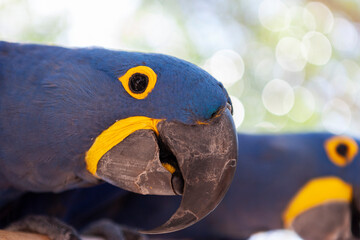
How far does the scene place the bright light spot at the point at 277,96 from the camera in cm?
402

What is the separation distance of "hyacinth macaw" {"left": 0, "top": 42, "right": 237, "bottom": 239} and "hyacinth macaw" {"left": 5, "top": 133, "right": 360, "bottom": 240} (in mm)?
470

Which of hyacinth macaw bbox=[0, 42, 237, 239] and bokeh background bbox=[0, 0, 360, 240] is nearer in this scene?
hyacinth macaw bbox=[0, 42, 237, 239]

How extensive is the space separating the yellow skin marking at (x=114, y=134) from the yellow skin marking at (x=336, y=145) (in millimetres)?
1082

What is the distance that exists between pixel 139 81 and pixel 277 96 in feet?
10.2

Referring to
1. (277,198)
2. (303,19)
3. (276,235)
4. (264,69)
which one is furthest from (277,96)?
(277,198)

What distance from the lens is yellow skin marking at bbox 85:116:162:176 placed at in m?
1.16

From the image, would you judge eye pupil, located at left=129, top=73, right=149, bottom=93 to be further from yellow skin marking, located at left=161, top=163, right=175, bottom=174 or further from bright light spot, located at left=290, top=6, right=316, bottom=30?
bright light spot, located at left=290, top=6, right=316, bottom=30

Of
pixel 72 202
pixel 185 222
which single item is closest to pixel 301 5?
pixel 72 202

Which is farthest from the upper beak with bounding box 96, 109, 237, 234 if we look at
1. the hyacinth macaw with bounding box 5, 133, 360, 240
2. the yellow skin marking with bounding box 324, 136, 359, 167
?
the yellow skin marking with bounding box 324, 136, 359, 167

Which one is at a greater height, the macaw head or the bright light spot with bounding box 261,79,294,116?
the bright light spot with bounding box 261,79,294,116

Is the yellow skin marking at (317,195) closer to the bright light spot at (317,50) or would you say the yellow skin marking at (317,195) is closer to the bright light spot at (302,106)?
the bright light spot at (302,106)

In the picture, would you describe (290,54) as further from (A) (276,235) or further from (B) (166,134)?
(B) (166,134)

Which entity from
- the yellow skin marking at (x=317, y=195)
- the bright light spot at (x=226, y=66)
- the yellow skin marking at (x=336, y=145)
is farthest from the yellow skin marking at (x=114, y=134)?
the bright light spot at (x=226, y=66)

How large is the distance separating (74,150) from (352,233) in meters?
1.26
